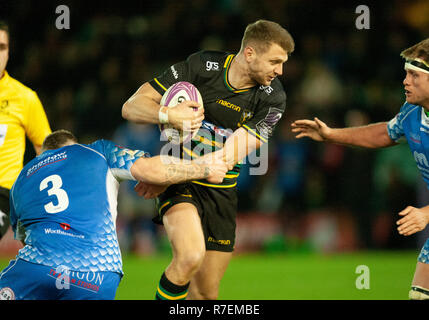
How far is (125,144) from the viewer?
10516mm

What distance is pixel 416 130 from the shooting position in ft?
17.2

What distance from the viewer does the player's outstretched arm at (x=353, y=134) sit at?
18.7ft

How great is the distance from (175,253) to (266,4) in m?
9.64

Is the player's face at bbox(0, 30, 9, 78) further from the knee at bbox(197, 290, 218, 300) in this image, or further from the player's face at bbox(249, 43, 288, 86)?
the knee at bbox(197, 290, 218, 300)

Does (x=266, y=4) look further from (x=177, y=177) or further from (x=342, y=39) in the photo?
(x=177, y=177)

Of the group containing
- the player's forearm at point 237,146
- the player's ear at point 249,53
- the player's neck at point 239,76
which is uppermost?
the player's ear at point 249,53

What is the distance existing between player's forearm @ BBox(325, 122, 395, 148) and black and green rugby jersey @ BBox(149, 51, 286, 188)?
22.9 inches

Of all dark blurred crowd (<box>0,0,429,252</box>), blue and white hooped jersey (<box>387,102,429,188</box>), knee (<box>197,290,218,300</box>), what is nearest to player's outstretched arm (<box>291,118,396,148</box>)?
Result: blue and white hooped jersey (<box>387,102,429,188</box>)

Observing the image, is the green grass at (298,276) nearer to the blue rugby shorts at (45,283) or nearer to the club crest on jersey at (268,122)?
the club crest on jersey at (268,122)

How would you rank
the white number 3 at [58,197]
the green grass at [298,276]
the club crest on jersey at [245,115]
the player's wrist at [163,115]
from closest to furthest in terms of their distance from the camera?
the white number 3 at [58,197] < the player's wrist at [163,115] < the club crest on jersey at [245,115] < the green grass at [298,276]

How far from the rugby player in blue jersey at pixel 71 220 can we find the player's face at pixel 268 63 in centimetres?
137

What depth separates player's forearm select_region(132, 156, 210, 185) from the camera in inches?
181

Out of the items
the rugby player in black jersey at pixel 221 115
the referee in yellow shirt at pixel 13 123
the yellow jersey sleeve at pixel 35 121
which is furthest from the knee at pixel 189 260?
the yellow jersey sleeve at pixel 35 121

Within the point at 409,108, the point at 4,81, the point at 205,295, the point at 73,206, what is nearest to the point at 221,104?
the point at 409,108
